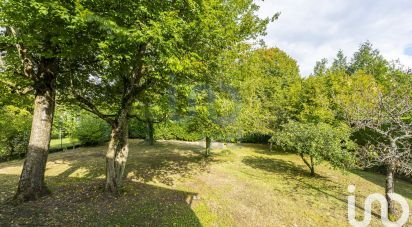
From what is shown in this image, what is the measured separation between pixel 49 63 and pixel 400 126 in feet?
34.4

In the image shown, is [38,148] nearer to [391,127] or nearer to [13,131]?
[391,127]

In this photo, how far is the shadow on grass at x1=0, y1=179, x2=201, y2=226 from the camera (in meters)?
6.21

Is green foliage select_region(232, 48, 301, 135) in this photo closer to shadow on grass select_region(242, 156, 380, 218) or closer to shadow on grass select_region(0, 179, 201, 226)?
shadow on grass select_region(242, 156, 380, 218)

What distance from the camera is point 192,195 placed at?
876 cm

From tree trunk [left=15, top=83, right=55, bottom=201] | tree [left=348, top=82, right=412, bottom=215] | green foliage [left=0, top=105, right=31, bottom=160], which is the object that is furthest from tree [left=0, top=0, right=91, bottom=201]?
tree [left=348, top=82, right=412, bottom=215]

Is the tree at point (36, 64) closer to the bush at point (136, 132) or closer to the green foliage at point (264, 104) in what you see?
the green foliage at point (264, 104)

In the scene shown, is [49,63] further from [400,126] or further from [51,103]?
[400,126]

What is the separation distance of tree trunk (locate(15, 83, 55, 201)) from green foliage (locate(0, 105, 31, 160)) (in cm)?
835

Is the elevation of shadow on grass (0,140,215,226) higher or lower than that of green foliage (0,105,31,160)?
lower

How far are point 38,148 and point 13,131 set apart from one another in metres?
12.2

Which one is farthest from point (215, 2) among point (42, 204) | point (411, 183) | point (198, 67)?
point (411, 183)

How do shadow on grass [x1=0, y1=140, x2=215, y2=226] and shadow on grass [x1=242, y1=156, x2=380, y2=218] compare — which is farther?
shadow on grass [x1=242, y1=156, x2=380, y2=218]

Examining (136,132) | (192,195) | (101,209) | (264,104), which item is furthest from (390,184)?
(136,132)

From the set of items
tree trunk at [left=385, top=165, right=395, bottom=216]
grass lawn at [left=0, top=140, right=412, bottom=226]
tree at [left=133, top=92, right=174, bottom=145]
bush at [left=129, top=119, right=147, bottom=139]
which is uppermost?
tree at [left=133, top=92, right=174, bottom=145]
